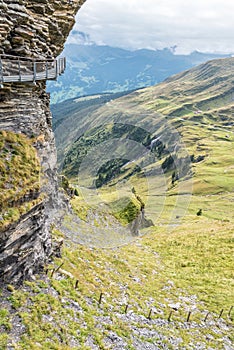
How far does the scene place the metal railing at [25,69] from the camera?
20.7 metres

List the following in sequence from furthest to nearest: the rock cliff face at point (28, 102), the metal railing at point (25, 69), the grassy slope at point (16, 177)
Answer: the metal railing at point (25, 69) → the rock cliff face at point (28, 102) → the grassy slope at point (16, 177)

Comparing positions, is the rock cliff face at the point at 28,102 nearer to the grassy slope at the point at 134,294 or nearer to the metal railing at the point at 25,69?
the metal railing at the point at 25,69

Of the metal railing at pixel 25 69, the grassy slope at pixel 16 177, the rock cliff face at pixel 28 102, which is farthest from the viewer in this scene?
the metal railing at pixel 25 69

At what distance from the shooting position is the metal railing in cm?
2073

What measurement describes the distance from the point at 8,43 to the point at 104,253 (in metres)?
27.4

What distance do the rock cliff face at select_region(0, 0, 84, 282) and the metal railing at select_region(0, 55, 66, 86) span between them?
556mm

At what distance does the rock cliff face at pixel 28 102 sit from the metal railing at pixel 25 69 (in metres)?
0.56

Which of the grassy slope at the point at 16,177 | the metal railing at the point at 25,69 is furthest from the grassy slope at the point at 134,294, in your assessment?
the metal railing at the point at 25,69

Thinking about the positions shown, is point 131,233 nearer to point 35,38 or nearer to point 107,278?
point 107,278

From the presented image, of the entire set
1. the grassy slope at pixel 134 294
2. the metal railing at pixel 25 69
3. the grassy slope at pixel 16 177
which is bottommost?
the grassy slope at pixel 134 294

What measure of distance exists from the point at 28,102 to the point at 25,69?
261cm

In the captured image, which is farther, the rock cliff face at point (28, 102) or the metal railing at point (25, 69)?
the metal railing at point (25, 69)

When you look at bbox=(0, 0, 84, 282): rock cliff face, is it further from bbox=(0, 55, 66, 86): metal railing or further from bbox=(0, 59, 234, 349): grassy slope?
bbox=(0, 59, 234, 349): grassy slope

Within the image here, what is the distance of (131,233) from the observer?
58344 millimetres
